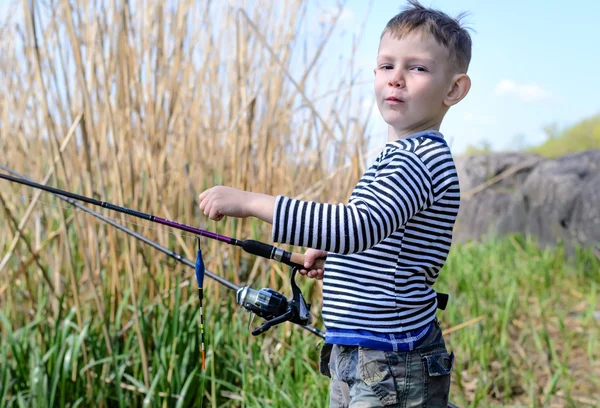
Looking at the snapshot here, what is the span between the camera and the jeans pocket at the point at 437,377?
1309 mm

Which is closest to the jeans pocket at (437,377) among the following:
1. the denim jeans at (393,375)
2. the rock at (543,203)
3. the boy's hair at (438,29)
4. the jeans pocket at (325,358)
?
the denim jeans at (393,375)

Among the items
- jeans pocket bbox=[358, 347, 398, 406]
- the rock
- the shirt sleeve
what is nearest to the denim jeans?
jeans pocket bbox=[358, 347, 398, 406]

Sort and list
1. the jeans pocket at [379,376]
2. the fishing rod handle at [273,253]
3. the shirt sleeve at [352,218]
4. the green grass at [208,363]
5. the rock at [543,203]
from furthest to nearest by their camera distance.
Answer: the rock at [543,203] < the green grass at [208,363] < the fishing rod handle at [273,253] < the jeans pocket at [379,376] < the shirt sleeve at [352,218]

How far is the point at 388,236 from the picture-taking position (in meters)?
1.26

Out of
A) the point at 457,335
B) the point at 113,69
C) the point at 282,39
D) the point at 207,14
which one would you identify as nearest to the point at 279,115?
the point at 282,39

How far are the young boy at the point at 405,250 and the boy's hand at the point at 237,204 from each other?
0.01 metres

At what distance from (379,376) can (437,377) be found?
5.1 inches

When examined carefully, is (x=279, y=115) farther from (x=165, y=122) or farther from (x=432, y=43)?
(x=432, y=43)

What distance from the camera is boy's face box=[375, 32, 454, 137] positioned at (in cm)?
130

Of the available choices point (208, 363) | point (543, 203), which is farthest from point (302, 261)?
point (543, 203)

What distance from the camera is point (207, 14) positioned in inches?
120

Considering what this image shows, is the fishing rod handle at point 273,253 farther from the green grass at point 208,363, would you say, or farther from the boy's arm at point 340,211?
the green grass at point 208,363

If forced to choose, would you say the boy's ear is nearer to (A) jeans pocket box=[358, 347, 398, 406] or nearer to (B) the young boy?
(B) the young boy

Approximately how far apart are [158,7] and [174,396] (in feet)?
4.70
